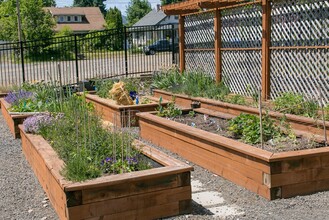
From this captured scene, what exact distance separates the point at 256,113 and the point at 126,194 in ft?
13.8

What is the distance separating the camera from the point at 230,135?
21.2 ft

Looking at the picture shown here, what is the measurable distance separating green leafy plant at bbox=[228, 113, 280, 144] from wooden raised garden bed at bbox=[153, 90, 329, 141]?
1.36 feet

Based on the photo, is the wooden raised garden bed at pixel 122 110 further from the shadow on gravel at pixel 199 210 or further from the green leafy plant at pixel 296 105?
the shadow on gravel at pixel 199 210

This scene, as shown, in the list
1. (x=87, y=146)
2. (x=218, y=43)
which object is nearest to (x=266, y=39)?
(x=218, y=43)

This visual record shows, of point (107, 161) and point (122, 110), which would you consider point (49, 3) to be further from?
point (107, 161)

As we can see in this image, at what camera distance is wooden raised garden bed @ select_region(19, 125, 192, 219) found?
165 inches

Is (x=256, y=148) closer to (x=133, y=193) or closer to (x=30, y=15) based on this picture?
(x=133, y=193)

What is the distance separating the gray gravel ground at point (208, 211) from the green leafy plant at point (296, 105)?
1.89 meters

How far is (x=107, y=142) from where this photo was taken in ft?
17.8

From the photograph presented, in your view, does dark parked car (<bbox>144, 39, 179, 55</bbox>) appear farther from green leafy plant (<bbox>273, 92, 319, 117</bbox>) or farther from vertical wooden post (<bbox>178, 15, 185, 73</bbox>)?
green leafy plant (<bbox>273, 92, 319, 117</bbox>)

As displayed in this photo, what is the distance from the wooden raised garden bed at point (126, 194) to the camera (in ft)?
13.8

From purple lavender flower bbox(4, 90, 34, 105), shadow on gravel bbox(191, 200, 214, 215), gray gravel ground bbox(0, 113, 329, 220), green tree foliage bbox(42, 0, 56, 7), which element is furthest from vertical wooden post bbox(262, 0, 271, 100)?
green tree foliage bbox(42, 0, 56, 7)

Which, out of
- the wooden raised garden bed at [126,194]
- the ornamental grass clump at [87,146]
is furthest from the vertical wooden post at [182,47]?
the wooden raised garden bed at [126,194]

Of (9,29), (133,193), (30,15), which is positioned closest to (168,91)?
(133,193)
